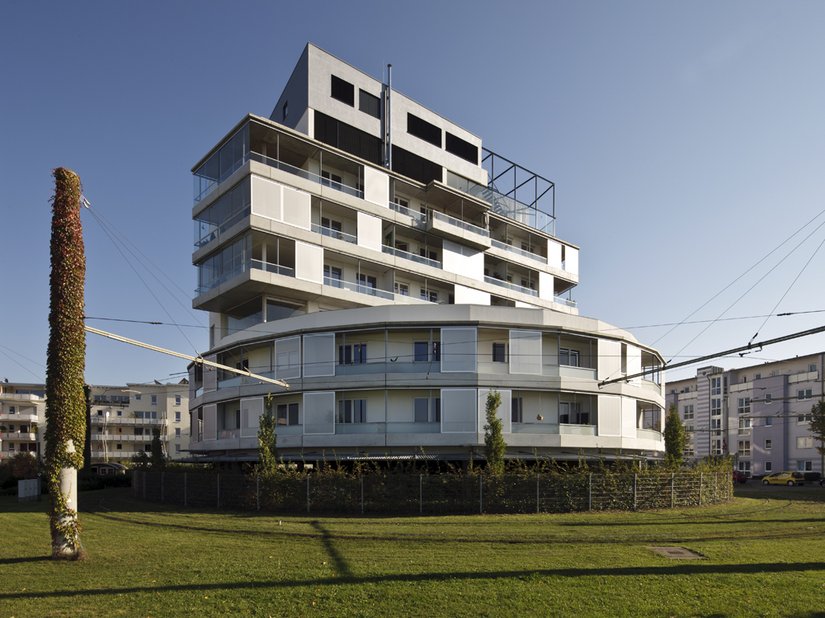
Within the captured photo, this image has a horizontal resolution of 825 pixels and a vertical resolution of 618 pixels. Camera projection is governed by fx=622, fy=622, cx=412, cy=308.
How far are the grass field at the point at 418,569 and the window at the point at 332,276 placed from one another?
22.0 meters

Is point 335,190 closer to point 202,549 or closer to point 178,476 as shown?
point 178,476

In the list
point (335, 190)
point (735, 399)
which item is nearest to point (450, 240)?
point (335, 190)

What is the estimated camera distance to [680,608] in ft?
37.6

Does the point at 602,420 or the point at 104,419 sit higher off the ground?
the point at 602,420

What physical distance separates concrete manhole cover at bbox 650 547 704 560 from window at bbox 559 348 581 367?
2062 centimetres

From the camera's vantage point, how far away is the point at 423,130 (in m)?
55.5

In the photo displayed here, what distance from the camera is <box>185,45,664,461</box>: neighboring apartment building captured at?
116 ft

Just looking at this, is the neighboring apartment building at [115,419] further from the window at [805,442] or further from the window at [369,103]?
the window at [805,442]

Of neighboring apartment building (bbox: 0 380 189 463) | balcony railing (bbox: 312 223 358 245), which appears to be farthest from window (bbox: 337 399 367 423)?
neighboring apartment building (bbox: 0 380 189 463)

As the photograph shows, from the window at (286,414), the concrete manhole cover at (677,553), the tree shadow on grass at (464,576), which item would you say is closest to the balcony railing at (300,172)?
the window at (286,414)

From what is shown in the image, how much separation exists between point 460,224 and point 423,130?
9.74 metres

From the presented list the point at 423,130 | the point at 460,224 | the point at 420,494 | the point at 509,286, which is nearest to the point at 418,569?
the point at 420,494

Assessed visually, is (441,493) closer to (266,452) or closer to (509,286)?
(266,452)

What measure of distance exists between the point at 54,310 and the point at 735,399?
301 ft
